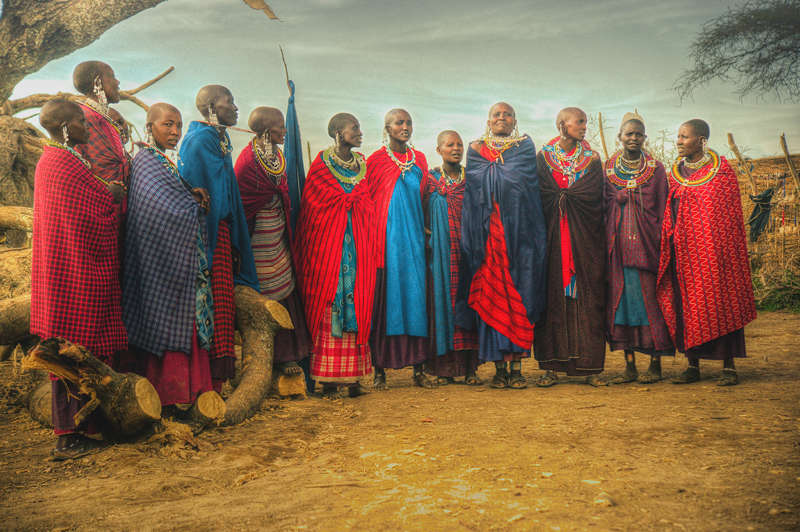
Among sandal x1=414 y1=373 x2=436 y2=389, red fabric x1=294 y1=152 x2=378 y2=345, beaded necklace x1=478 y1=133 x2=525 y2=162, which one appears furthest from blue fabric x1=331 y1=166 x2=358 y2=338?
beaded necklace x1=478 y1=133 x2=525 y2=162

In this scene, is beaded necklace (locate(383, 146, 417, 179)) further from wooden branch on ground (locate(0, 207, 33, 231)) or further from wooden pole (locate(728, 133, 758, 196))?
wooden pole (locate(728, 133, 758, 196))

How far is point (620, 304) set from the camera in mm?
5098

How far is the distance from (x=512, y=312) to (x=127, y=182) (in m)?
3.38

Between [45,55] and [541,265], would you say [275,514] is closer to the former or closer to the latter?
[541,265]

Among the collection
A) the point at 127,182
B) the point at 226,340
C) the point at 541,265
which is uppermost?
the point at 127,182

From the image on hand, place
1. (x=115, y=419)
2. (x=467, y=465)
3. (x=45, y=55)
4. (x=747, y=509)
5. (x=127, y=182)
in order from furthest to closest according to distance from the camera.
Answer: (x=45, y=55) < (x=127, y=182) < (x=115, y=419) < (x=467, y=465) < (x=747, y=509)

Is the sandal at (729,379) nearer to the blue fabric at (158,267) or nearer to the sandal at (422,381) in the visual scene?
the sandal at (422,381)

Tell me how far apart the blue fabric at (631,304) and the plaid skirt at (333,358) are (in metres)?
2.45

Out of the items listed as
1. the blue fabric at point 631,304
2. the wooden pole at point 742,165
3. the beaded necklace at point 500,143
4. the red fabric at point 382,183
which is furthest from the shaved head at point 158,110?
the wooden pole at point 742,165

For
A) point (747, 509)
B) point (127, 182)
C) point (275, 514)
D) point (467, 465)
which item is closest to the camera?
point (747, 509)

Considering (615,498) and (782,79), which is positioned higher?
(782,79)

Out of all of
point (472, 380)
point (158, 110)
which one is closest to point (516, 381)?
point (472, 380)

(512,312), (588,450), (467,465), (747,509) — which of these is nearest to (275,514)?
(467,465)

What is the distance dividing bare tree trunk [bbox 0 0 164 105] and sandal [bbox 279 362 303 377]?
7.47m
